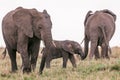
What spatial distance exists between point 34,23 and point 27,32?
268 millimetres

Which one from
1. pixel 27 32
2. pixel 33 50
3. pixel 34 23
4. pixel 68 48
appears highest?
pixel 34 23

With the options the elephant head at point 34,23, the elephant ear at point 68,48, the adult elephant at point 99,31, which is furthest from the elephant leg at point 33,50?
the adult elephant at point 99,31

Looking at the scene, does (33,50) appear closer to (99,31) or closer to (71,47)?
(71,47)

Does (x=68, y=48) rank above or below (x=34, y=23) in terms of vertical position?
below

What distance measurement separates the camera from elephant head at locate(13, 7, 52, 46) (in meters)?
A: 11.6

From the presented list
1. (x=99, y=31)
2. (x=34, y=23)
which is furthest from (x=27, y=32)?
(x=99, y=31)

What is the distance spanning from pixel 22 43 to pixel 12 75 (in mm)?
824

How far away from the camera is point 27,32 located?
12094 mm

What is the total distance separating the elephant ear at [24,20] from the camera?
12108 millimetres

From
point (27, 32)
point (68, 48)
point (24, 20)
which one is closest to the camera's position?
point (27, 32)

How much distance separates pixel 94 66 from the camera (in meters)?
12.8

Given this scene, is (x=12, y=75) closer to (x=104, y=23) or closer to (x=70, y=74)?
(x=70, y=74)

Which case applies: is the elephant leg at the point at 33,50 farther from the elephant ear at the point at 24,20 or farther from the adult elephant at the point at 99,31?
the adult elephant at the point at 99,31

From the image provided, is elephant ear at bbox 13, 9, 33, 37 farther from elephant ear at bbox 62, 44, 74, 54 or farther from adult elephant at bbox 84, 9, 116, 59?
adult elephant at bbox 84, 9, 116, 59
